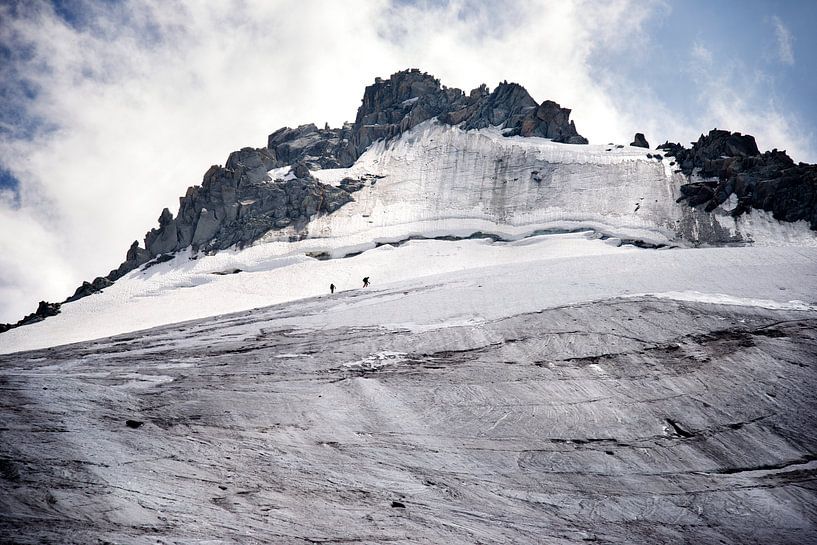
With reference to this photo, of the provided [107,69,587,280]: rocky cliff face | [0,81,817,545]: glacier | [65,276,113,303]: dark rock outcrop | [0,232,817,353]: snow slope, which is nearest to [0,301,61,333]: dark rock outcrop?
[0,232,817,353]: snow slope

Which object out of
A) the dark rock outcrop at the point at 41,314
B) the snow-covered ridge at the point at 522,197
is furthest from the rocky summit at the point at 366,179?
the dark rock outcrop at the point at 41,314

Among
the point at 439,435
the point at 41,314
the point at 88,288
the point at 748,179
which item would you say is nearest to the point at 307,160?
the point at 88,288

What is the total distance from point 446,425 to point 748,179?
206 feet

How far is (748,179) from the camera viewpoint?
59125 mm

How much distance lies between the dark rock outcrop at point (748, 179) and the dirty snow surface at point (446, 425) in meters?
45.3

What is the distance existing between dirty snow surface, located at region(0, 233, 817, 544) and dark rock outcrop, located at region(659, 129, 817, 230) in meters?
45.3

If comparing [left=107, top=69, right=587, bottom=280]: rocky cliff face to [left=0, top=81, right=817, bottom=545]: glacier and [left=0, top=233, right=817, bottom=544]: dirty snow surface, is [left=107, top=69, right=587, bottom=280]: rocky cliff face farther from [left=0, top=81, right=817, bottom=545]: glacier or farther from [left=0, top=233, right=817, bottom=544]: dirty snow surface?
[left=0, top=233, right=817, bottom=544]: dirty snow surface

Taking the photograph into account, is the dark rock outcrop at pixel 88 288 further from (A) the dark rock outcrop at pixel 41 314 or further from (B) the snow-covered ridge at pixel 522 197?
(B) the snow-covered ridge at pixel 522 197

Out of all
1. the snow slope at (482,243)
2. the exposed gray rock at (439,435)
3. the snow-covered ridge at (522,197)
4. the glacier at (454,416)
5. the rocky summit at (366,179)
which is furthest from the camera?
the rocky summit at (366,179)

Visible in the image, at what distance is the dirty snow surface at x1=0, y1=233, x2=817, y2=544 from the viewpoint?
8.91 meters

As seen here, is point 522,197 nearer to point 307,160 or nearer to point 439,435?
point 307,160

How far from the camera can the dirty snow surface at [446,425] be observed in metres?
8.91

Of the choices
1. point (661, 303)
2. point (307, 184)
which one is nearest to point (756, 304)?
point (661, 303)

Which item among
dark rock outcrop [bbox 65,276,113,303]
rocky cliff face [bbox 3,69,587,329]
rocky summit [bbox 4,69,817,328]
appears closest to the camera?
dark rock outcrop [bbox 65,276,113,303]
